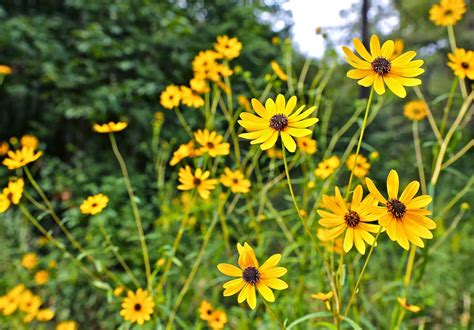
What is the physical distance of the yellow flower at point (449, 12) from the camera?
1237 millimetres

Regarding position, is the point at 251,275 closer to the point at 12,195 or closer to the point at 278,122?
the point at 278,122

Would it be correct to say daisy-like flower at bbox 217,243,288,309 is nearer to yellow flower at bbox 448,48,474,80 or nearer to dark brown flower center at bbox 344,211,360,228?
dark brown flower center at bbox 344,211,360,228

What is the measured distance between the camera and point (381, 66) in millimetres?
Result: 594

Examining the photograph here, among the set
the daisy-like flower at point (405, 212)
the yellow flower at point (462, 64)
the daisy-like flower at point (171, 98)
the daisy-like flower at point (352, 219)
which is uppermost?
the yellow flower at point (462, 64)

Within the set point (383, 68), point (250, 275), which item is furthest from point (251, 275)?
point (383, 68)

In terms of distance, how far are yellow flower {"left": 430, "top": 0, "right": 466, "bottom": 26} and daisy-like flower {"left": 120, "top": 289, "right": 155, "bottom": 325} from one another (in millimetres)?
1223

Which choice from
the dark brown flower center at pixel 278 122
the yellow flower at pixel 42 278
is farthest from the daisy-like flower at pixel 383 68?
the yellow flower at pixel 42 278

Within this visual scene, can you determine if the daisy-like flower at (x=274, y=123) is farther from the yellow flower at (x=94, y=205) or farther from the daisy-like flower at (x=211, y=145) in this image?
the yellow flower at (x=94, y=205)

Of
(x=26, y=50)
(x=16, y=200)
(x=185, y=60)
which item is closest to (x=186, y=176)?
(x=16, y=200)

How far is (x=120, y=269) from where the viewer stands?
2.36 meters

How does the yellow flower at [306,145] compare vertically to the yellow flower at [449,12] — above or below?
below

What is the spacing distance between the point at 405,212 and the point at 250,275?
24 cm

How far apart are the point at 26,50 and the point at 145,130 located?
2.85ft

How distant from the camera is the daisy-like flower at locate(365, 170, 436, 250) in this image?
1.77 ft
